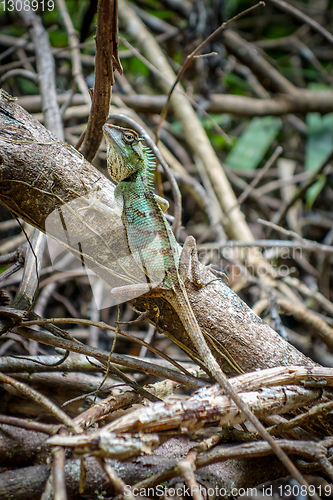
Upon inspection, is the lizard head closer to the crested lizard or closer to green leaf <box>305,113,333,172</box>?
the crested lizard

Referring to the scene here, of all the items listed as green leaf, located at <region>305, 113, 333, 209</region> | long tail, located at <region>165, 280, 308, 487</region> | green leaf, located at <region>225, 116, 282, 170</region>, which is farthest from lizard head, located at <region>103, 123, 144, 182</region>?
green leaf, located at <region>305, 113, 333, 209</region>

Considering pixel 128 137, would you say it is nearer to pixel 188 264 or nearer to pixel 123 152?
pixel 123 152

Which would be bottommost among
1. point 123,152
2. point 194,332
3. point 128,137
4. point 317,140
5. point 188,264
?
point 194,332

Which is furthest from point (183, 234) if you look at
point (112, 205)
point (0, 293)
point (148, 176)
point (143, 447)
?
point (143, 447)

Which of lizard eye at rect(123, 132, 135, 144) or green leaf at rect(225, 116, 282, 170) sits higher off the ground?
green leaf at rect(225, 116, 282, 170)

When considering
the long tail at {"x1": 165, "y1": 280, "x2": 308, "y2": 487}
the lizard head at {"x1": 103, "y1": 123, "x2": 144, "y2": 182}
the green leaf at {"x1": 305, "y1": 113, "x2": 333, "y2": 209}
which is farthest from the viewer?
the green leaf at {"x1": 305, "y1": 113, "x2": 333, "y2": 209}

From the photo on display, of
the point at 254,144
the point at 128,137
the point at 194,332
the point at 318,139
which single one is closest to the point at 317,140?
the point at 318,139

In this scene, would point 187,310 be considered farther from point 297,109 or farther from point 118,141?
point 297,109
